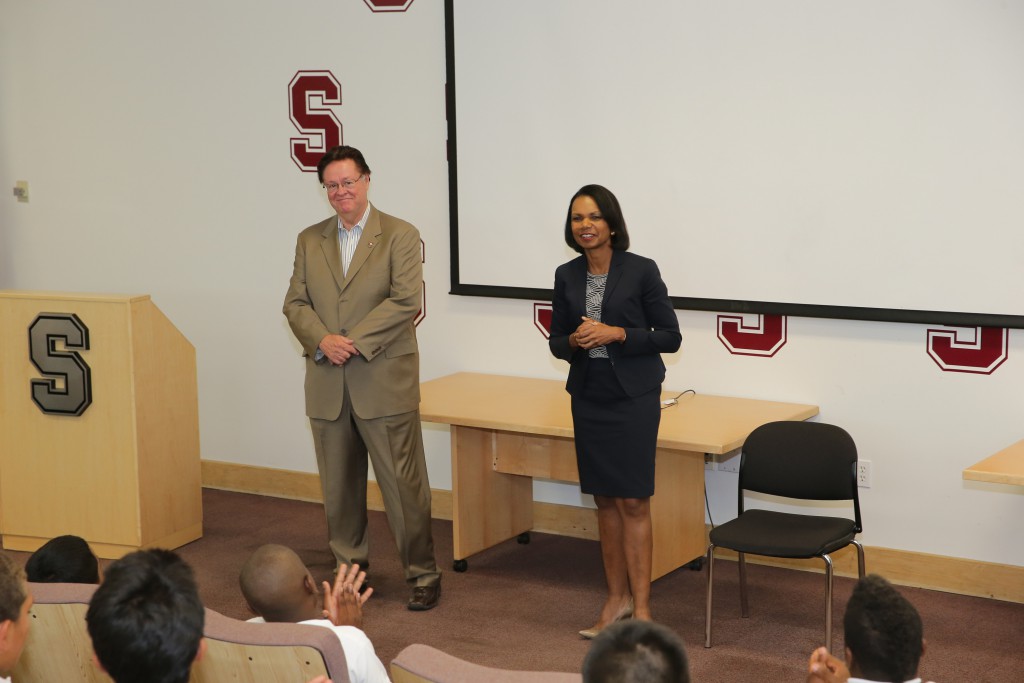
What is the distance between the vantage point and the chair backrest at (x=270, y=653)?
2066 mm

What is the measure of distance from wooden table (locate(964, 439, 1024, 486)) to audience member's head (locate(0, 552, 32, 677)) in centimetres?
256

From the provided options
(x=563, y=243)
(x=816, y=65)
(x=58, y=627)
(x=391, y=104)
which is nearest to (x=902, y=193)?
(x=816, y=65)

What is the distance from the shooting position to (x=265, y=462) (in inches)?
237

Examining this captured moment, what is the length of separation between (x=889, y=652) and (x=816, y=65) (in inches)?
111

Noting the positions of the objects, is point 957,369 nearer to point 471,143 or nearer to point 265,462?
point 471,143

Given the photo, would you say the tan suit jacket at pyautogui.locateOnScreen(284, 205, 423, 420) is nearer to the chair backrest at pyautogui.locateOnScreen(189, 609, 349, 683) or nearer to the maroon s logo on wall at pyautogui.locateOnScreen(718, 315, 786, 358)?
the maroon s logo on wall at pyautogui.locateOnScreen(718, 315, 786, 358)

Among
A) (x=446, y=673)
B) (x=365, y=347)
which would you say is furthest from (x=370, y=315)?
(x=446, y=673)

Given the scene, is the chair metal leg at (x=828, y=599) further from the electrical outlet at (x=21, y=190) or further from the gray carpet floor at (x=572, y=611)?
the electrical outlet at (x=21, y=190)

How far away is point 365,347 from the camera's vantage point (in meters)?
4.18

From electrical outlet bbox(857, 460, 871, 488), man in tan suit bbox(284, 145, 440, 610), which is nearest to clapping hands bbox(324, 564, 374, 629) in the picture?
man in tan suit bbox(284, 145, 440, 610)

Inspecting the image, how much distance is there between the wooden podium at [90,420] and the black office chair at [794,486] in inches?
94.2

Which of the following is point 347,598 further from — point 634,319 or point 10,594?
point 634,319

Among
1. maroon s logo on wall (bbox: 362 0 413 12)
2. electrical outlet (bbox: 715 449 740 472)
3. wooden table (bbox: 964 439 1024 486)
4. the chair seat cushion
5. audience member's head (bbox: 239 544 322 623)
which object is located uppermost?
maroon s logo on wall (bbox: 362 0 413 12)

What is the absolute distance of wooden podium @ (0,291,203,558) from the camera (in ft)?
15.8
